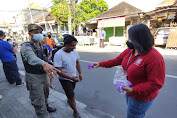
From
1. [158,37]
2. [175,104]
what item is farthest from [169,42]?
[175,104]

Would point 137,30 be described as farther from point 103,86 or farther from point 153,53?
point 103,86

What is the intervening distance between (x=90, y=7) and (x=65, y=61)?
20599 mm

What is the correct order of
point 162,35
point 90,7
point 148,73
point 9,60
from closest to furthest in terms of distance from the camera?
point 148,73
point 9,60
point 162,35
point 90,7

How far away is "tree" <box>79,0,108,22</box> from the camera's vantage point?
19.0 m

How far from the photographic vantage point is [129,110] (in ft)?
5.07

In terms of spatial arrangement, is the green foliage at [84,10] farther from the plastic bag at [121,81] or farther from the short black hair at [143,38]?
the short black hair at [143,38]

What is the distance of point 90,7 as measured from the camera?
65.8ft

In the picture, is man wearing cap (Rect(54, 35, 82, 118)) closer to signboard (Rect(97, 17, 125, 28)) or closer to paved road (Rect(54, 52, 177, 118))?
paved road (Rect(54, 52, 177, 118))

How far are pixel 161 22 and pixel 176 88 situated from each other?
15887mm

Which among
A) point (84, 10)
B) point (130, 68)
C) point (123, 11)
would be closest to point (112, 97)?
point (130, 68)

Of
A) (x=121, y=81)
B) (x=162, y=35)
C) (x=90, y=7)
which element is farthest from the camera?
(x=90, y=7)

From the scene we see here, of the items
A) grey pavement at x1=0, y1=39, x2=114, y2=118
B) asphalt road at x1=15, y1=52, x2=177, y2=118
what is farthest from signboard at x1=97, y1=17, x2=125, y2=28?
grey pavement at x1=0, y1=39, x2=114, y2=118

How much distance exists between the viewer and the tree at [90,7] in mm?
18977

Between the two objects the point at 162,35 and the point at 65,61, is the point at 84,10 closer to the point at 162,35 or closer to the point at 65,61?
the point at 162,35
